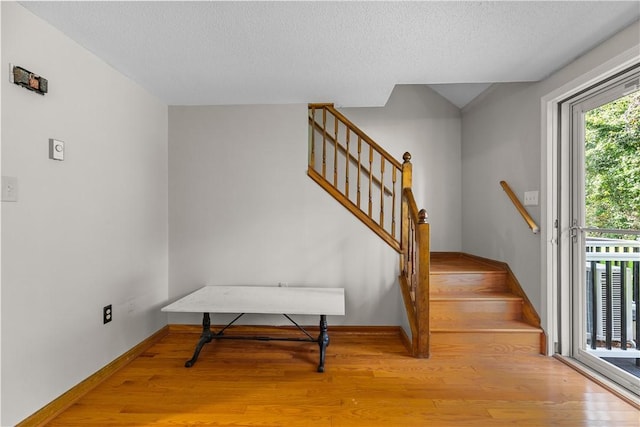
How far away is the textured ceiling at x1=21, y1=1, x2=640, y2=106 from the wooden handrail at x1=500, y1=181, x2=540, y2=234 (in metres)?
0.93

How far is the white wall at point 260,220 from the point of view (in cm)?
301

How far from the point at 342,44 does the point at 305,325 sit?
7.85ft

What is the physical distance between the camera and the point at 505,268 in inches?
116

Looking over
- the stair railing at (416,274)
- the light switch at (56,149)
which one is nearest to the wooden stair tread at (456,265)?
the stair railing at (416,274)

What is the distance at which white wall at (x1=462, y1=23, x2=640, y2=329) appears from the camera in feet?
7.77

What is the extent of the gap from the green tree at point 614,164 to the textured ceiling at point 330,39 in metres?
0.48

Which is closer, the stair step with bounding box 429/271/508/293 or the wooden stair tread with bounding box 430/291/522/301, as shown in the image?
the wooden stair tread with bounding box 430/291/522/301

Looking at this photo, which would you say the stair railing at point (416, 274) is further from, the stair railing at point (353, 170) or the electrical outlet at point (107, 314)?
the electrical outlet at point (107, 314)

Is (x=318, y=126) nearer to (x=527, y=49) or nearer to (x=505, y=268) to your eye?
(x=527, y=49)

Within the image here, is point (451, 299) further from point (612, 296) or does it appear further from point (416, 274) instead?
point (612, 296)

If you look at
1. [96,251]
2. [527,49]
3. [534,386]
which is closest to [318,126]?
[527,49]

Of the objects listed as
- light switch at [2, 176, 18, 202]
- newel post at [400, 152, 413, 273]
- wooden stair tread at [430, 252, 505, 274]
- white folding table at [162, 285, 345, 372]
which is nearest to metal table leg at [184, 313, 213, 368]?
white folding table at [162, 285, 345, 372]

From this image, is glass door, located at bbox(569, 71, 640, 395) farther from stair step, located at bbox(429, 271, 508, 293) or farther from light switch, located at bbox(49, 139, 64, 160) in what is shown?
light switch, located at bbox(49, 139, 64, 160)

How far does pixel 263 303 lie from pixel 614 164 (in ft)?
8.63
